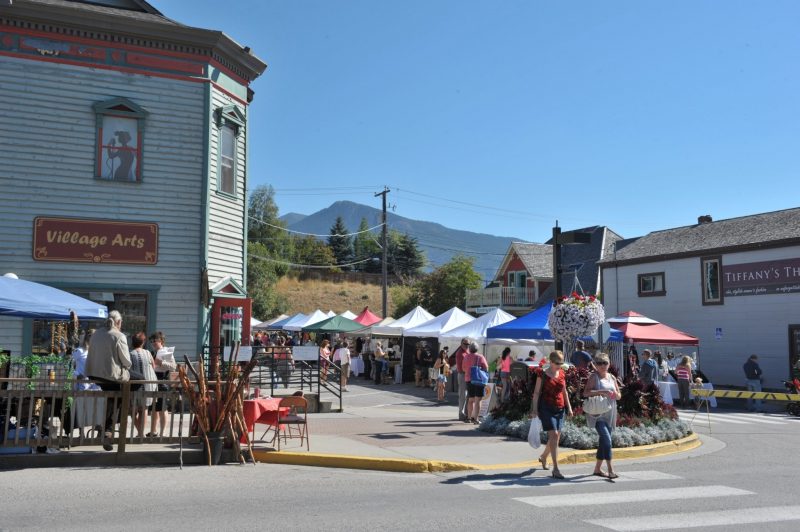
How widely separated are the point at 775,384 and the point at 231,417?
2316cm

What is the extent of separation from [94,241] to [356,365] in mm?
18505

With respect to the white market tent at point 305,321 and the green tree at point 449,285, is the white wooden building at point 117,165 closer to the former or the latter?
the white market tent at point 305,321

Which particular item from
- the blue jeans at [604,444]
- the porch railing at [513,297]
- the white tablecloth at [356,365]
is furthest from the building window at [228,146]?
A: the porch railing at [513,297]

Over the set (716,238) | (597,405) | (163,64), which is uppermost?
(163,64)

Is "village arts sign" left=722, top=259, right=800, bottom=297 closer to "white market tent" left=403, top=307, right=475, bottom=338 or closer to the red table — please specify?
"white market tent" left=403, top=307, right=475, bottom=338

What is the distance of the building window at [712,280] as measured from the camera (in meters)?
29.9

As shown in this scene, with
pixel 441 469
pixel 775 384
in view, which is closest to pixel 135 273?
pixel 441 469

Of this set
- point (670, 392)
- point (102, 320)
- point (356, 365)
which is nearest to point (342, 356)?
point (356, 365)

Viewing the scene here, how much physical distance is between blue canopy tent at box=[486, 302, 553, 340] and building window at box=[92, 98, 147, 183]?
10.6 meters

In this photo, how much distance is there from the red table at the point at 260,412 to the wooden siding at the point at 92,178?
20.6 ft

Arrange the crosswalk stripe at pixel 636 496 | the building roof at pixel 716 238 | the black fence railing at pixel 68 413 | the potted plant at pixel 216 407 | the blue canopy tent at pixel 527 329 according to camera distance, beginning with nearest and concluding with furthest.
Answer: the crosswalk stripe at pixel 636 496, the black fence railing at pixel 68 413, the potted plant at pixel 216 407, the blue canopy tent at pixel 527 329, the building roof at pixel 716 238

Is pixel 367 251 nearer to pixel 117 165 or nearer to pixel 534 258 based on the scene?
pixel 534 258

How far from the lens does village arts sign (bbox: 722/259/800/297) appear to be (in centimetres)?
2687

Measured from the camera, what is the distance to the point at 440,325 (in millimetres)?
27953
